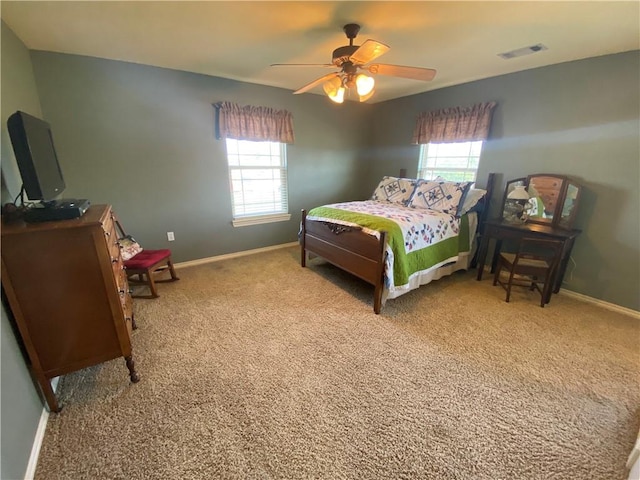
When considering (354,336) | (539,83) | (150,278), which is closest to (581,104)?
(539,83)

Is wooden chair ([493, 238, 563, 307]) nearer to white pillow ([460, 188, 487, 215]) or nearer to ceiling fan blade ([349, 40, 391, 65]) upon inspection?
white pillow ([460, 188, 487, 215])

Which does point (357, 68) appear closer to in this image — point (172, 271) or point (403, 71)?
point (403, 71)

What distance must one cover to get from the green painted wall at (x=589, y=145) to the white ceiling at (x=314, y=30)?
0.21 meters

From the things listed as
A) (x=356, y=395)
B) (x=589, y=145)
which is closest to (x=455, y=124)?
(x=589, y=145)

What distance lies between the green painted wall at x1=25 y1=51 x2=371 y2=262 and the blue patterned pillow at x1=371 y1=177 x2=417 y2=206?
3.86 feet

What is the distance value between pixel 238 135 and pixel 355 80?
6.11 ft

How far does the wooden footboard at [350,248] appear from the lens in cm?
242

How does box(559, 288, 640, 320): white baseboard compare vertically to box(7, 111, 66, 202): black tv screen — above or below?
below

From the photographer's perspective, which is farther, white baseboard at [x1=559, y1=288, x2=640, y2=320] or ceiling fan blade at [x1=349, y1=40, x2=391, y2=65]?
white baseboard at [x1=559, y1=288, x2=640, y2=320]

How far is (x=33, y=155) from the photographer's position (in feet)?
4.60

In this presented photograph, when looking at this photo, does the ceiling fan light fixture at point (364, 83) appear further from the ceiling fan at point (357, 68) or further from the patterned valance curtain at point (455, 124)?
the patterned valance curtain at point (455, 124)

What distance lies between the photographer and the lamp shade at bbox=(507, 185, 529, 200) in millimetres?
2897

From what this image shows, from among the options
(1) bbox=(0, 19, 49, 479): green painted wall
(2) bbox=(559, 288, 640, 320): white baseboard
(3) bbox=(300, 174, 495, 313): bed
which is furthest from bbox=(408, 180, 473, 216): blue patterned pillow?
(1) bbox=(0, 19, 49, 479): green painted wall

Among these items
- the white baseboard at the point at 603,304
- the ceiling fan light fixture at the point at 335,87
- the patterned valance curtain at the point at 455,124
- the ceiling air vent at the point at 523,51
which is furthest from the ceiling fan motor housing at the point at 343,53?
the white baseboard at the point at 603,304
